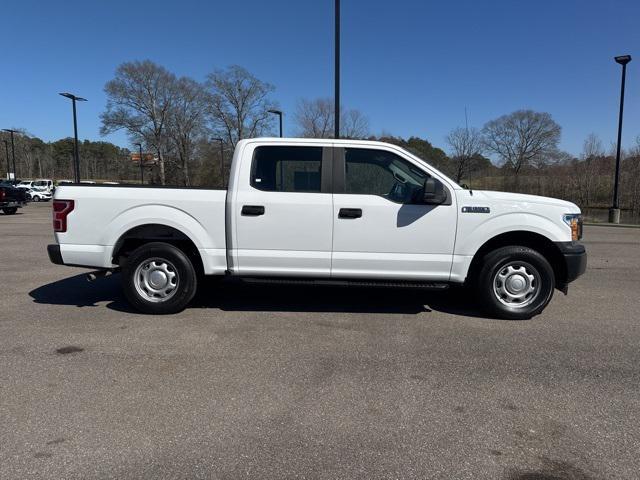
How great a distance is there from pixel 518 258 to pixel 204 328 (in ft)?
11.9

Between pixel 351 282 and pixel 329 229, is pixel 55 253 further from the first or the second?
pixel 351 282

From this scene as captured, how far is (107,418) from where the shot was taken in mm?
3158

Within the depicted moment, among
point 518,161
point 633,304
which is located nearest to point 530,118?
point 518,161

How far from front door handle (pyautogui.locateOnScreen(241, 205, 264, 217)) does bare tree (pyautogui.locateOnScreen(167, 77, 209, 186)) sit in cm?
5994

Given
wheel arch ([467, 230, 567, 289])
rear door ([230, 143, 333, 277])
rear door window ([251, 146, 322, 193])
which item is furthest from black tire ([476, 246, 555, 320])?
rear door window ([251, 146, 322, 193])

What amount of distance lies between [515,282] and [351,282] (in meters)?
1.91

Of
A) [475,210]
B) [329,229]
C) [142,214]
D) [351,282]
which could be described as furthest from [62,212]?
[475,210]

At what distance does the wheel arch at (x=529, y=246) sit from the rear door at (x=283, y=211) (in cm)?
178

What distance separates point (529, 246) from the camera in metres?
5.51

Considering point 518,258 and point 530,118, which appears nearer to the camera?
point 518,258

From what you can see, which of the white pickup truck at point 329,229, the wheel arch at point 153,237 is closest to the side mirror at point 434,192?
the white pickup truck at point 329,229

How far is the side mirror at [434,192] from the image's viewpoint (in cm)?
501

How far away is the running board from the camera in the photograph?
5.32m

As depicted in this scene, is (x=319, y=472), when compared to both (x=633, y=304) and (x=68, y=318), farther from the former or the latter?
(x=633, y=304)
